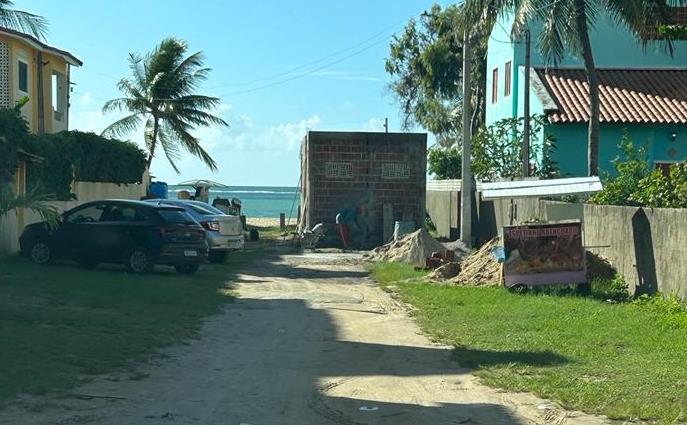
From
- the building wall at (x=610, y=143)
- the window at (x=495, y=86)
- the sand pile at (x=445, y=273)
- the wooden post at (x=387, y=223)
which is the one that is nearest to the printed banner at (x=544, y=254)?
the sand pile at (x=445, y=273)

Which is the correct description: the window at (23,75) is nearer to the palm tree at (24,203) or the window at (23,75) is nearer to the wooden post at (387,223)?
the wooden post at (387,223)

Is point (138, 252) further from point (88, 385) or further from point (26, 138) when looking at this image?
point (88, 385)

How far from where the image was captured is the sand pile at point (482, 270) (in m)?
18.2

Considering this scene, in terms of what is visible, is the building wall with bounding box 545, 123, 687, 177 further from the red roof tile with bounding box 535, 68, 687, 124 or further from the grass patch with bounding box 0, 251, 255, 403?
the grass patch with bounding box 0, 251, 255, 403

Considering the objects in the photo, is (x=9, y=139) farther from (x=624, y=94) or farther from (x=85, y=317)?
(x=624, y=94)

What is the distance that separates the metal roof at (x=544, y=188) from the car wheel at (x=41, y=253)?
31.6 feet

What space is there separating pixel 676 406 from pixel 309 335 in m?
5.83

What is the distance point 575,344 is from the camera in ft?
37.9

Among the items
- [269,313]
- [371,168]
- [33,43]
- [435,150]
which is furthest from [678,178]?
[435,150]

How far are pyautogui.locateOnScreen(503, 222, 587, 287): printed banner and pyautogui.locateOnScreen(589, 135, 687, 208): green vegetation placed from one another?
5.10 feet

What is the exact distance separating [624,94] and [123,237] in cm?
1938

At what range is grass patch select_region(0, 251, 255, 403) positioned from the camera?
31.4 feet

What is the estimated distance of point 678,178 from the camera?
647 inches

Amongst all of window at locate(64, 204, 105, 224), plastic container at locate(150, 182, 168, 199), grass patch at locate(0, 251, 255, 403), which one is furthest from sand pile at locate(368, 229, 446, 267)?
plastic container at locate(150, 182, 168, 199)
